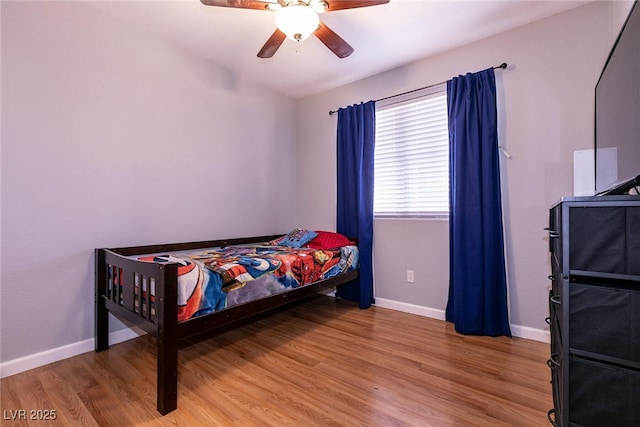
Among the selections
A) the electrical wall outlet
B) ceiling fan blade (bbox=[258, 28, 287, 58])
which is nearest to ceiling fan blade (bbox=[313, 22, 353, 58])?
ceiling fan blade (bbox=[258, 28, 287, 58])

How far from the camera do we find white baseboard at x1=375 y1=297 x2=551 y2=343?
2093mm

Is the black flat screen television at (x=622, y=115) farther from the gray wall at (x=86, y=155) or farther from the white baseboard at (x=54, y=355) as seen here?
the white baseboard at (x=54, y=355)

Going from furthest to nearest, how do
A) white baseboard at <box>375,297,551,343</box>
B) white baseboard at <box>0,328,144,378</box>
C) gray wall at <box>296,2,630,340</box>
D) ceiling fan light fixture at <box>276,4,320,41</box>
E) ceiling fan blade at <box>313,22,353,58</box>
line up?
white baseboard at <box>375,297,551,343</box> < gray wall at <box>296,2,630,340</box> < ceiling fan blade at <box>313,22,353,58</box> < white baseboard at <box>0,328,144,378</box> < ceiling fan light fixture at <box>276,4,320,41</box>

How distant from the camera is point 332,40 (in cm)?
187

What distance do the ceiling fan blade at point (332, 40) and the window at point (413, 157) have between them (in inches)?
40.5

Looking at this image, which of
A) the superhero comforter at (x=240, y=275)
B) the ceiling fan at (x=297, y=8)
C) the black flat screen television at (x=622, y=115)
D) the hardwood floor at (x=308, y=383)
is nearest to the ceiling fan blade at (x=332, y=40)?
the ceiling fan at (x=297, y=8)

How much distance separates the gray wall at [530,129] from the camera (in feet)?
6.43

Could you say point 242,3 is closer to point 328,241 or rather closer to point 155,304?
point 155,304

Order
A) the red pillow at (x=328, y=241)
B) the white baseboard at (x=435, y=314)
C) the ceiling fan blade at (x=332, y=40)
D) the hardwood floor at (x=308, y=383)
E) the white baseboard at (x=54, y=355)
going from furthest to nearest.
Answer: the red pillow at (x=328, y=241) < the white baseboard at (x=435, y=314) < the ceiling fan blade at (x=332, y=40) < the white baseboard at (x=54, y=355) < the hardwood floor at (x=308, y=383)

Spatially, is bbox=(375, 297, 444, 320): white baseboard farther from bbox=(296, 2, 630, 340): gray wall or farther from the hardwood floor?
the hardwood floor

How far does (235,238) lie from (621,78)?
286 cm

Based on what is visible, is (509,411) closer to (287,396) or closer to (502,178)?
(287,396)

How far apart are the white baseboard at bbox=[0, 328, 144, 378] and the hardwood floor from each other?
5 centimetres

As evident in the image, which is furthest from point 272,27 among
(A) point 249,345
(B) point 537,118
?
(A) point 249,345
